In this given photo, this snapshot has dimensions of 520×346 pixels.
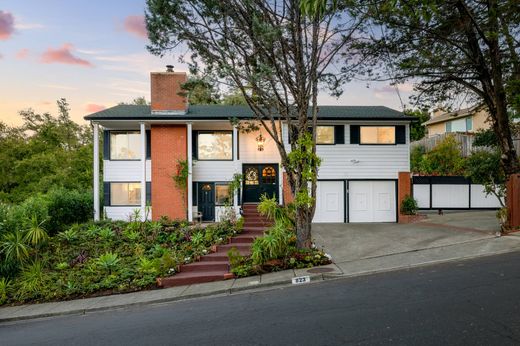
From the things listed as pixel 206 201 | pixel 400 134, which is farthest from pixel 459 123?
pixel 206 201

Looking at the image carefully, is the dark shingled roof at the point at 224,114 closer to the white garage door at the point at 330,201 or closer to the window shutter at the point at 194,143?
the window shutter at the point at 194,143

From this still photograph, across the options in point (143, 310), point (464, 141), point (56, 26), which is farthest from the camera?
point (464, 141)

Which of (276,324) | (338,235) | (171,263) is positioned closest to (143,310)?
(171,263)

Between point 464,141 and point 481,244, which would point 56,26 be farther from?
point 464,141

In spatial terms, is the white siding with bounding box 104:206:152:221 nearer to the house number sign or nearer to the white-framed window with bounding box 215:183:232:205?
the white-framed window with bounding box 215:183:232:205

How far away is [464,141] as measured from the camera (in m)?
24.2

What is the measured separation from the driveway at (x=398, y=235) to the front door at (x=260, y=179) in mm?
3286

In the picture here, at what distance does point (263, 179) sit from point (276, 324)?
12436mm

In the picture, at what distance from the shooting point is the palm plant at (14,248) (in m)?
11.1

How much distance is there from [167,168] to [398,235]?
11.7 metres

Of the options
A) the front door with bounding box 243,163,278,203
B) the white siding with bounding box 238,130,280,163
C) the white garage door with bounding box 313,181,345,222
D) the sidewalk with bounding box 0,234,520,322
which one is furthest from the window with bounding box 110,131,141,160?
the white garage door with bounding box 313,181,345,222

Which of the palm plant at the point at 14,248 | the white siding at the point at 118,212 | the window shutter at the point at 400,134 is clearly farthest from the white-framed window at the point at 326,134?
the palm plant at the point at 14,248

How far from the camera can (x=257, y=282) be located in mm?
9133

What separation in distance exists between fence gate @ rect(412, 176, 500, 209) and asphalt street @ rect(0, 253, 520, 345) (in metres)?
9.98
